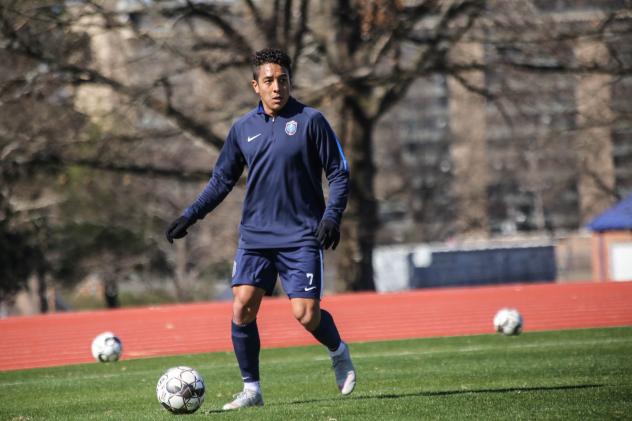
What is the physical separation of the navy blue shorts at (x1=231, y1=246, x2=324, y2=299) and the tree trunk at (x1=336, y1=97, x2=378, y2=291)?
55.3ft

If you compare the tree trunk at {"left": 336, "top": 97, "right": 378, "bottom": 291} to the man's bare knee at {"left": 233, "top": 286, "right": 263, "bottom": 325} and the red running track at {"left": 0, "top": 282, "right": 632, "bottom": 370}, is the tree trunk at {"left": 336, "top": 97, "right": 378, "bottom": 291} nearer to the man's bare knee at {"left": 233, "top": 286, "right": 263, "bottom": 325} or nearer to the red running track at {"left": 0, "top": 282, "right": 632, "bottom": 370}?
the red running track at {"left": 0, "top": 282, "right": 632, "bottom": 370}

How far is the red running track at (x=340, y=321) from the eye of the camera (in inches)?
608

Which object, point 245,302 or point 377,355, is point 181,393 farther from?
point 377,355

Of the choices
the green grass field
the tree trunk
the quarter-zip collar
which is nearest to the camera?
the green grass field

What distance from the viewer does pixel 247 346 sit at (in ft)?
25.7

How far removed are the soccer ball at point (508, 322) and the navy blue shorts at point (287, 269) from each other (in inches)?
298

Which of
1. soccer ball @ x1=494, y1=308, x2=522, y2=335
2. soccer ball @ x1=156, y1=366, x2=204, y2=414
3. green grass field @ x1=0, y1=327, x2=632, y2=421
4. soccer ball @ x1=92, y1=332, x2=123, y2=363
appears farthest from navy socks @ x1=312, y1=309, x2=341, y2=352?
soccer ball @ x1=494, y1=308, x2=522, y2=335

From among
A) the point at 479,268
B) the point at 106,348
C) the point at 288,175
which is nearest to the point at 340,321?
the point at 106,348

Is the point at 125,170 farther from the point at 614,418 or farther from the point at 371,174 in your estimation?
the point at 614,418

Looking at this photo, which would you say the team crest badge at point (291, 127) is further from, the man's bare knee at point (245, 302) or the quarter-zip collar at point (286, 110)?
the man's bare knee at point (245, 302)

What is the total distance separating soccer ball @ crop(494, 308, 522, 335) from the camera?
1478 cm

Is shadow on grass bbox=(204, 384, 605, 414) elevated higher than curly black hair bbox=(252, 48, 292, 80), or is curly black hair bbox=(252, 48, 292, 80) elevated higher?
curly black hair bbox=(252, 48, 292, 80)

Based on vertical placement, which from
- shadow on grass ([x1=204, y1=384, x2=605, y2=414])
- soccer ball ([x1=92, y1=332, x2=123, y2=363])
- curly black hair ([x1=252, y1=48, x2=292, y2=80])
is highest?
curly black hair ([x1=252, y1=48, x2=292, y2=80])

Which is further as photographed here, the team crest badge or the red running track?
the red running track
